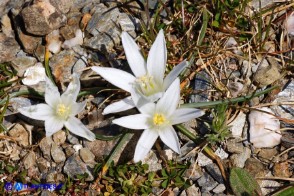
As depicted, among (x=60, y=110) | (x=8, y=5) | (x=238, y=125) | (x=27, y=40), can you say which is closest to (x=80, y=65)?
(x=27, y=40)

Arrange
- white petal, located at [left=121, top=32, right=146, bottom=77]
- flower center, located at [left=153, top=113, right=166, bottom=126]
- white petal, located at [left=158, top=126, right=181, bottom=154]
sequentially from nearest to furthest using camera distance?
white petal, located at [left=158, top=126, right=181, bottom=154], flower center, located at [left=153, top=113, right=166, bottom=126], white petal, located at [left=121, top=32, right=146, bottom=77]

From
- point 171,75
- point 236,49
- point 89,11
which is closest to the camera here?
point 171,75

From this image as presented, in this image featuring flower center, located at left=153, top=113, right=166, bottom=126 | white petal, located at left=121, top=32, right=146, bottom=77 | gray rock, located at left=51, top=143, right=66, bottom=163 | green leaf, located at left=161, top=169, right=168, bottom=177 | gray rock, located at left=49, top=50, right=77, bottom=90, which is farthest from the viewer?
gray rock, located at left=49, top=50, right=77, bottom=90

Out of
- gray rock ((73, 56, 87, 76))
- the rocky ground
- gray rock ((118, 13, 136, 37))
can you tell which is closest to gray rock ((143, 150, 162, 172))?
the rocky ground

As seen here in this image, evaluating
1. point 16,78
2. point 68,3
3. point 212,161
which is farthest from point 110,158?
point 68,3

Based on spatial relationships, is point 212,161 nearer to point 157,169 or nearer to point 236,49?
point 157,169

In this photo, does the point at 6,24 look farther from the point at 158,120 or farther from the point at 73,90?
the point at 158,120

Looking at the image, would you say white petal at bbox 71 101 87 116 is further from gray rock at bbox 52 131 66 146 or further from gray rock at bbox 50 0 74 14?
gray rock at bbox 50 0 74 14
